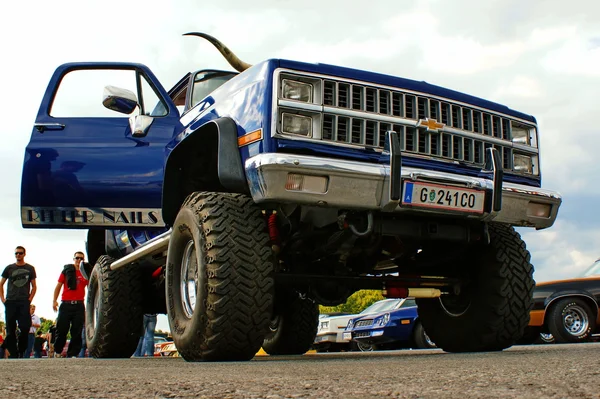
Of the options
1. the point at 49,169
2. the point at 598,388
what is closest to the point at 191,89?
the point at 49,169

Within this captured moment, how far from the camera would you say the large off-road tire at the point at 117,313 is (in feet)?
20.4

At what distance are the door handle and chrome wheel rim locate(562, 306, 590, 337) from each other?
7572 mm

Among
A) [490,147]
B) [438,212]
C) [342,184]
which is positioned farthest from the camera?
[490,147]

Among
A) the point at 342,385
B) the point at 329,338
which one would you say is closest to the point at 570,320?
the point at 329,338

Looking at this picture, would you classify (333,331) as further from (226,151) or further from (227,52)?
A: (226,151)

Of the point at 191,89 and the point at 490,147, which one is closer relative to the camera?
the point at 490,147

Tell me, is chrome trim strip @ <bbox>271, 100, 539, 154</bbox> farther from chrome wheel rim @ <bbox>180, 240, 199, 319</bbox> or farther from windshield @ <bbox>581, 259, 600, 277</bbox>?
windshield @ <bbox>581, 259, 600, 277</bbox>

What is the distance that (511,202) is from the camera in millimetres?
4445

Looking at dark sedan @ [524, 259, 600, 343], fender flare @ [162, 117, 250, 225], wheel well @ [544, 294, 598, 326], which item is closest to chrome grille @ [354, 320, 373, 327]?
dark sedan @ [524, 259, 600, 343]

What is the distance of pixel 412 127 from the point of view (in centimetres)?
436

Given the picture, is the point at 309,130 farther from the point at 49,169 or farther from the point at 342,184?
the point at 49,169

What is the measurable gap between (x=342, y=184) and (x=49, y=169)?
2767 mm

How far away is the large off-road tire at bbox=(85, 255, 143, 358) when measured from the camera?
622 cm

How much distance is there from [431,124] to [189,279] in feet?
5.93
